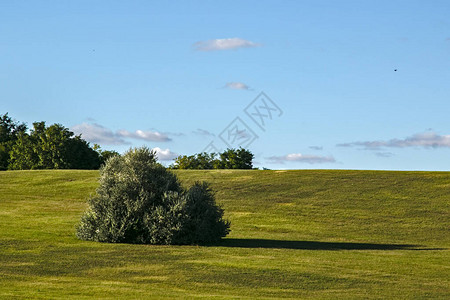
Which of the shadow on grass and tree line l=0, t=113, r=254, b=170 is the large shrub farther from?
tree line l=0, t=113, r=254, b=170

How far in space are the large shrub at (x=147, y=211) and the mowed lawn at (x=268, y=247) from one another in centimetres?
138

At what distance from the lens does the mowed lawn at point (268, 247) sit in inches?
908

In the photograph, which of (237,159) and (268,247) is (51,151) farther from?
(268,247)

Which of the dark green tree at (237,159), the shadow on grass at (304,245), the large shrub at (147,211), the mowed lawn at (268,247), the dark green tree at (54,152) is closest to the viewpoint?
the mowed lawn at (268,247)

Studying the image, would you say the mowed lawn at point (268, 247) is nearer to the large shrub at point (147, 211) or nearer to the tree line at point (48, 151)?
the large shrub at point (147, 211)

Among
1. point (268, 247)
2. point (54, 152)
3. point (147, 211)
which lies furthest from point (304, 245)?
point (54, 152)

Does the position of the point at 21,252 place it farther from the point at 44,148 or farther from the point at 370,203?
the point at 44,148

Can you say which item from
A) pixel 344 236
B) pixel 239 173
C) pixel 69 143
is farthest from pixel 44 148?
pixel 344 236

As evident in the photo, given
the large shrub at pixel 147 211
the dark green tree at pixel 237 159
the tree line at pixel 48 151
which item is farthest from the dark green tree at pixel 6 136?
the large shrub at pixel 147 211

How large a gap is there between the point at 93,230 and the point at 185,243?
5.44 metres

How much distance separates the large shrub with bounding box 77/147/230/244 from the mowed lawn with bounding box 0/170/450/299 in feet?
4.53

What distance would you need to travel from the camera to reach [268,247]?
1345 inches

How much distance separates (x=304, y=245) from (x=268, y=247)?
335 centimetres

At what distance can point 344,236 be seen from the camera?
140 feet
